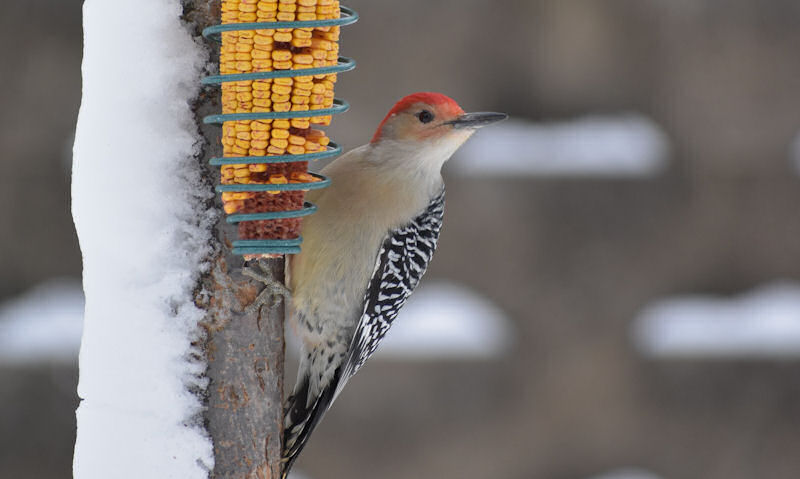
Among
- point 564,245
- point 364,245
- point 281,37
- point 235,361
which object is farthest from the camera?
point 564,245

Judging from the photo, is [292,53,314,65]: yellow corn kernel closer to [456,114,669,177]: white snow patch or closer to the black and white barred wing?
the black and white barred wing

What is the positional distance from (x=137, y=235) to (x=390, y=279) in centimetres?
88

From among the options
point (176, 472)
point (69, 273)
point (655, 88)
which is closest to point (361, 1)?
point (655, 88)

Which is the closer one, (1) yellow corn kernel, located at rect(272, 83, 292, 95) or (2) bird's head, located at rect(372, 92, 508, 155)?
(1) yellow corn kernel, located at rect(272, 83, 292, 95)

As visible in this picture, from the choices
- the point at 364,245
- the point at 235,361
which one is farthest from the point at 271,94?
the point at 364,245

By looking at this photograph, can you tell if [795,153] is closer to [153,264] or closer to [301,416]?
[301,416]

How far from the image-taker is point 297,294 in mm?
2357

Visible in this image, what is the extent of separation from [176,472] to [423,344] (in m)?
2.68

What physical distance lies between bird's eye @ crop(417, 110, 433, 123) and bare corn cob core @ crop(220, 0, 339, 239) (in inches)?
27.6

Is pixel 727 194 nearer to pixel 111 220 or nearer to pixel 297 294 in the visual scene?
pixel 297 294

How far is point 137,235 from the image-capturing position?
181 cm

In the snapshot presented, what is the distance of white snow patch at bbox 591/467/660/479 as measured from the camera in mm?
4781

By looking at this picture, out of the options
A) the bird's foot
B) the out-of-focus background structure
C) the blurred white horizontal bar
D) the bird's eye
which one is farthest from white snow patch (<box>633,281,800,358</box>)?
the bird's foot

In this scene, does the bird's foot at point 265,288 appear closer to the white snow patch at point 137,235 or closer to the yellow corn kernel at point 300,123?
the white snow patch at point 137,235
